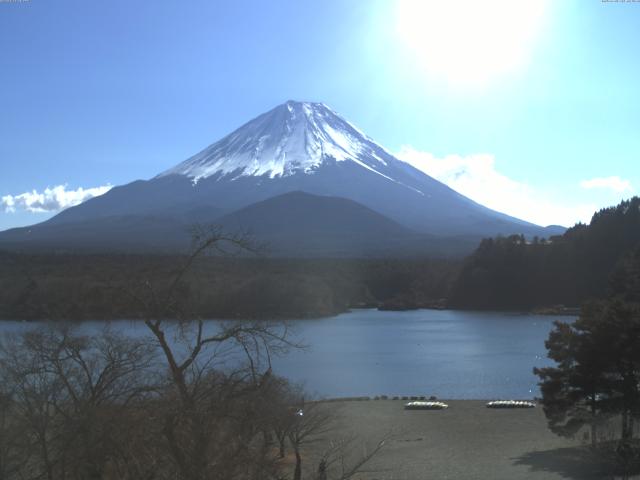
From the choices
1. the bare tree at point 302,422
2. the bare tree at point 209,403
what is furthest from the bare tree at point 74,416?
the bare tree at point 302,422

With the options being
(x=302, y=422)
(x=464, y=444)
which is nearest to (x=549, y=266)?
(x=464, y=444)

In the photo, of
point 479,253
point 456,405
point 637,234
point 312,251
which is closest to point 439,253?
point 312,251

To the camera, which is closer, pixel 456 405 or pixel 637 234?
pixel 456 405

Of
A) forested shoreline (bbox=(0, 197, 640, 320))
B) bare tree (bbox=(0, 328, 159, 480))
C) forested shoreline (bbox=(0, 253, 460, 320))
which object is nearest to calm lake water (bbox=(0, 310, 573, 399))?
forested shoreline (bbox=(0, 253, 460, 320))

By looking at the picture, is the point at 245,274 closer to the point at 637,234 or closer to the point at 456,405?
the point at 456,405

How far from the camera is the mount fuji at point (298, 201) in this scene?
69.8 metres

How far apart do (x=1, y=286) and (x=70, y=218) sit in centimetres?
6214

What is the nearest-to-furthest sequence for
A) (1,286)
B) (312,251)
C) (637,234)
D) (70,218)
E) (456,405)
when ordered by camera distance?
(456,405), (1,286), (637,234), (312,251), (70,218)

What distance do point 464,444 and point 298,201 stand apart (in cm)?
6727

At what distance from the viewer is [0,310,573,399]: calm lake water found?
61.0ft

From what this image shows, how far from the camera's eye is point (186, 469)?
346 cm

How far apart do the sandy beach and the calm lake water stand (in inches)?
79.4

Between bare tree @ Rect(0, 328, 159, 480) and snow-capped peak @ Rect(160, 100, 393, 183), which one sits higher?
snow-capped peak @ Rect(160, 100, 393, 183)

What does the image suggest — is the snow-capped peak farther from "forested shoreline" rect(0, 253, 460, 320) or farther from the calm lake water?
the calm lake water
